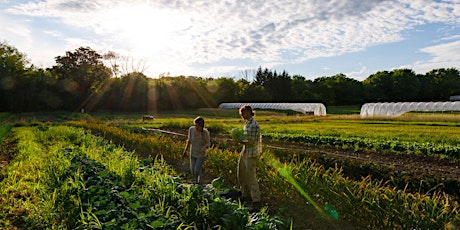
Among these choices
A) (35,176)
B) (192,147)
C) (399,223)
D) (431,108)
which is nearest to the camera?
(399,223)

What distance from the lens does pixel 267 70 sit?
7475 centimetres

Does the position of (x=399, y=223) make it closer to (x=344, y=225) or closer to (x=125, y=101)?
(x=344, y=225)

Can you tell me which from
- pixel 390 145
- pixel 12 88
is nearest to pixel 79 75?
pixel 12 88

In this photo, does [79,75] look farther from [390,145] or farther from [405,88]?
[405,88]

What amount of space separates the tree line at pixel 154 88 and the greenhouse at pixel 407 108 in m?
27.5

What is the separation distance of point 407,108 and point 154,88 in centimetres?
3194

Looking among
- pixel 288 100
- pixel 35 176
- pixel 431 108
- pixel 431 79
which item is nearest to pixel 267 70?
pixel 288 100

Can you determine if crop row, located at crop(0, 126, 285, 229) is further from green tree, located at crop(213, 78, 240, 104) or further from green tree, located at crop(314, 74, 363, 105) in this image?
green tree, located at crop(314, 74, 363, 105)

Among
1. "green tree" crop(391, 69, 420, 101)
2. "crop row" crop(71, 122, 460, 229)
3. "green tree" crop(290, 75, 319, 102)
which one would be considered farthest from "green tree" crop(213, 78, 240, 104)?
"crop row" crop(71, 122, 460, 229)

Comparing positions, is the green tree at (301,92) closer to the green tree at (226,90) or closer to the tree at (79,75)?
the green tree at (226,90)

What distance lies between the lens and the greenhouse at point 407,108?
31.4m

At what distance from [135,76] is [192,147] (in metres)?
45.2

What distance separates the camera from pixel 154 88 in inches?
1973

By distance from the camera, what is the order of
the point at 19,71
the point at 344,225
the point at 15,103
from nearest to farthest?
the point at 344,225 → the point at 15,103 → the point at 19,71
